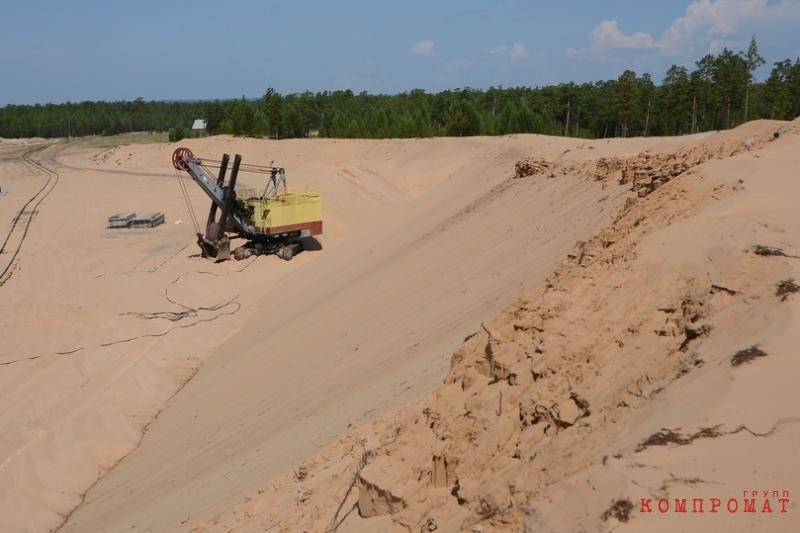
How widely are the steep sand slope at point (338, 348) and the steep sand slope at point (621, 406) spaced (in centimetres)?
152

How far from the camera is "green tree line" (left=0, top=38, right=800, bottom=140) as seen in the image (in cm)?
4459

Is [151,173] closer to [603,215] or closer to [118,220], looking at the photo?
[118,220]

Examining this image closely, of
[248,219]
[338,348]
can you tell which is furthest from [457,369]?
[248,219]

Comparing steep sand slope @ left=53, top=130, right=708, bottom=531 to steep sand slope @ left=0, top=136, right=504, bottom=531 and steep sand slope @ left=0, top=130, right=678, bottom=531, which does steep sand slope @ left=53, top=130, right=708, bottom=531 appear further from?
steep sand slope @ left=0, top=136, right=504, bottom=531

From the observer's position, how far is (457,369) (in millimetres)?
7582

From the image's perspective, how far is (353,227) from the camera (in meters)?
30.4

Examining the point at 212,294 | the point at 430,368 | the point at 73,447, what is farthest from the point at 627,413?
the point at 212,294

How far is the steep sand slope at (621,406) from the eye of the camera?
4.20 m

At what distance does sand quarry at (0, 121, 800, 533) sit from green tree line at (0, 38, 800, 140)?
96.1 feet

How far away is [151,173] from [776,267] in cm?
5183

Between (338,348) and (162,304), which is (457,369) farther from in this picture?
(162,304)

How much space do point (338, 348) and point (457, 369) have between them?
6.08 metres

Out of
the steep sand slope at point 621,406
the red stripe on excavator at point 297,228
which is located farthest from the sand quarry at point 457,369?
the red stripe on excavator at point 297,228

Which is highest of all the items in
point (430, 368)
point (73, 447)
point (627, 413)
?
point (627, 413)
